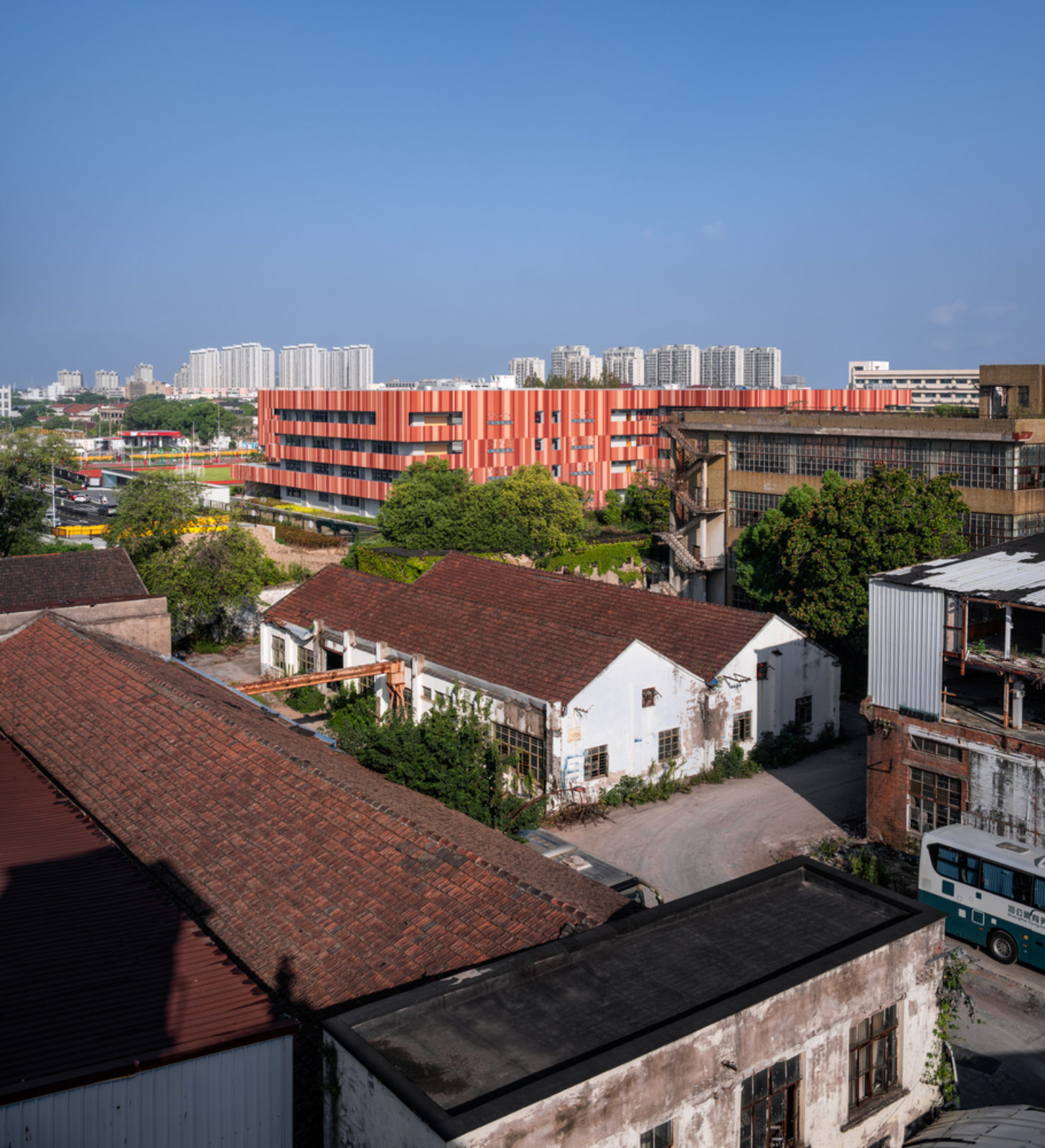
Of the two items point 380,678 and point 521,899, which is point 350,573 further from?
point 521,899

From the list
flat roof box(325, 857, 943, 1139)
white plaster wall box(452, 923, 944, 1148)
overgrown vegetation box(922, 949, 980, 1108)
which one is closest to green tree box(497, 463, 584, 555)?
flat roof box(325, 857, 943, 1139)

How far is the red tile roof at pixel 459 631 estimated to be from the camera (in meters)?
25.3

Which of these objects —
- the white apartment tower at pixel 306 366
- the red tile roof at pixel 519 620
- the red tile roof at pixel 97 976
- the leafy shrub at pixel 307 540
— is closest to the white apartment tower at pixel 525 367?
the white apartment tower at pixel 306 366

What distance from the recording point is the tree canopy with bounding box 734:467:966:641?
1283 inches

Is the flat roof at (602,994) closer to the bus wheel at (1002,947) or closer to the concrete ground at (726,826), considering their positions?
the bus wheel at (1002,947)

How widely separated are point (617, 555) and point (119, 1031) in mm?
43403

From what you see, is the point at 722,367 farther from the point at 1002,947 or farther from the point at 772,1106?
the point at 772,1106

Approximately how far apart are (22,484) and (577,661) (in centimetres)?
4014

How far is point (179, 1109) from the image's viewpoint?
914 centimetres

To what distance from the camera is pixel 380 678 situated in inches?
1155

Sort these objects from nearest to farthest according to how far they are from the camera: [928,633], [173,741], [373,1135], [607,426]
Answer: [373,1135] < [173,741] < [928,633] < [607,426]

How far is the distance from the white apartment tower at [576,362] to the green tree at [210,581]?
10503 cm

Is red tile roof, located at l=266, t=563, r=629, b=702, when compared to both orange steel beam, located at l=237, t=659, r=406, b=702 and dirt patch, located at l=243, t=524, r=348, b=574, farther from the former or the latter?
dirt patch, located at l=243, t=524, r=348, b=574

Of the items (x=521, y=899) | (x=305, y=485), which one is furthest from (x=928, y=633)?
(x=305, y=485)
